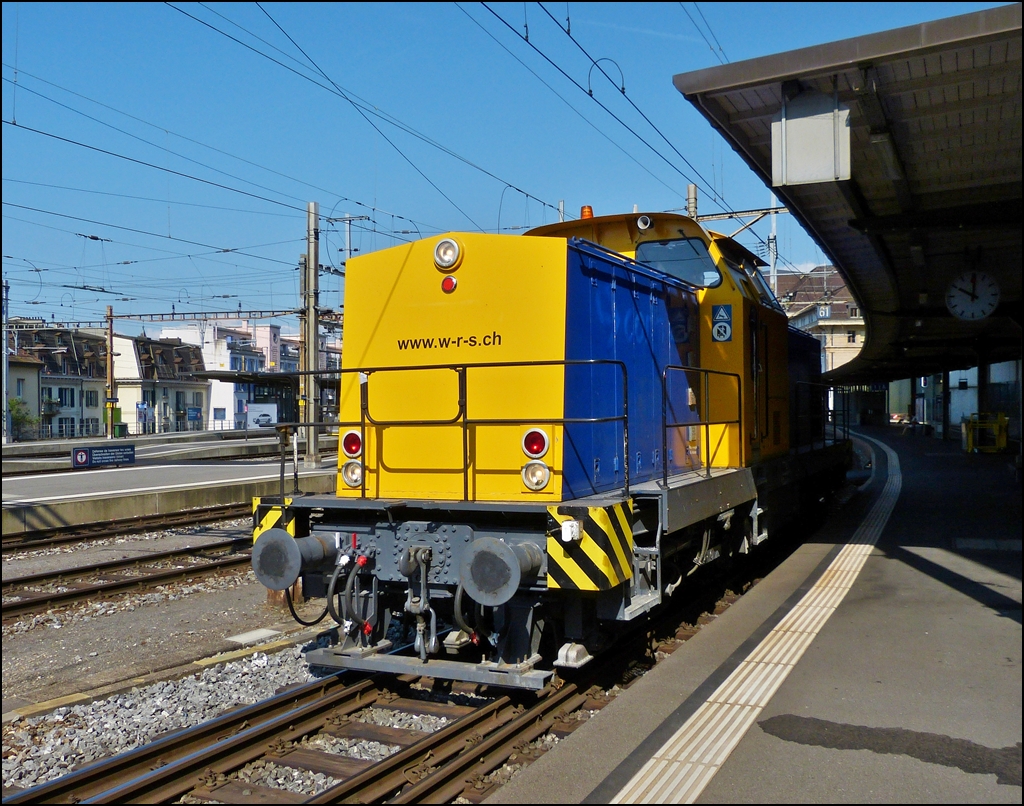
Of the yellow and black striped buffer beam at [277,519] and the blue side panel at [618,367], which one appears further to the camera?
the yellow and black striped buffer beam at [277,519]

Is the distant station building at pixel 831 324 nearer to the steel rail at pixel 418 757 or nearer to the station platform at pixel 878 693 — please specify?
the station platform at pixel 878 693

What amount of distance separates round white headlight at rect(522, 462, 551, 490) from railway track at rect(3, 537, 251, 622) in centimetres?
583

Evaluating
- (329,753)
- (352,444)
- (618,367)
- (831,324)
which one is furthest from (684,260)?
(831,324)

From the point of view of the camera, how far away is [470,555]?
464 centimetres

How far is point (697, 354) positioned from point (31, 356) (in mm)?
51124

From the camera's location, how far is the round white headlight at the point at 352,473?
579 centimetres

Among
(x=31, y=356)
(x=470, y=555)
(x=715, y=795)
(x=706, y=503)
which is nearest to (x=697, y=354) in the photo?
(x=706, y=503)

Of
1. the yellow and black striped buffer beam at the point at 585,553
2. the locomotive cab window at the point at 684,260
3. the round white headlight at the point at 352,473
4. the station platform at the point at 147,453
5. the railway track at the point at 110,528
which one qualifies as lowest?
the railway track at the point at 110,528

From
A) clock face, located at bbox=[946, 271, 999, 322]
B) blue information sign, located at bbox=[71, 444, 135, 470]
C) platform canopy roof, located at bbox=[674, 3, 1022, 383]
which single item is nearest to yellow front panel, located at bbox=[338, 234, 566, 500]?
platform canopy roof, located at bbox=[674, 3, 1022, 383]

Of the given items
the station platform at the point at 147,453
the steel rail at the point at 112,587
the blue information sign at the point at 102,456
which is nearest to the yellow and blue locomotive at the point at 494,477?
the steel rail at the point at 112,587

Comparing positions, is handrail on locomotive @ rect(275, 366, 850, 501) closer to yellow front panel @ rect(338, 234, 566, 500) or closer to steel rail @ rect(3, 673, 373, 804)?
yellow front panel @ rect(338, 234, 566, 500)

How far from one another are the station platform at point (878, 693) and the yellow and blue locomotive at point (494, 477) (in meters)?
0.88

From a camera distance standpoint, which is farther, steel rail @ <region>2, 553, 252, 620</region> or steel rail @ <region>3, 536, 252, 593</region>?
steel rail @ <region>3, 536, 252, 593</region>

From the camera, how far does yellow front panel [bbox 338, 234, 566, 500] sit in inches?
208
